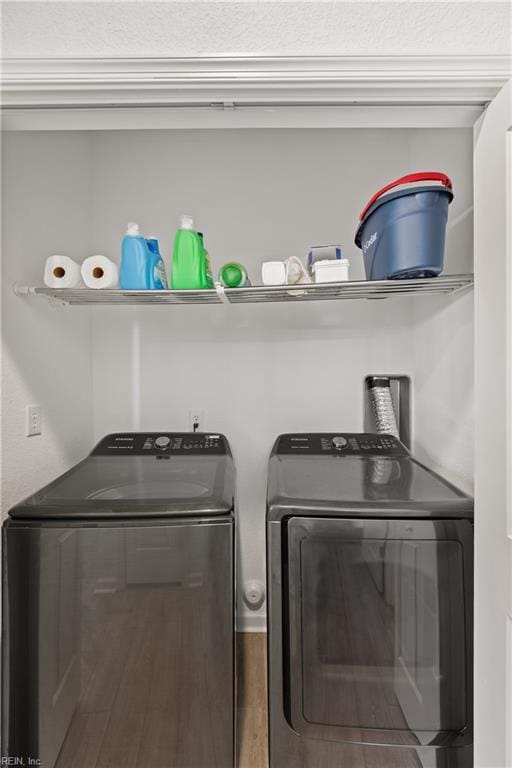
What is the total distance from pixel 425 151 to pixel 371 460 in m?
1.44

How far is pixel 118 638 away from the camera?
52.4 inches

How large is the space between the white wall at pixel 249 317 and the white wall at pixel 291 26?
1.29m

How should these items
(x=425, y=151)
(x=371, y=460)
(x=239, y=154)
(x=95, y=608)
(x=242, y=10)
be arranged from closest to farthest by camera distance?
(x=242, y=10), (x=95, y=608), (x=371, y=460), (x=425, y=151), (x=239, y=154)

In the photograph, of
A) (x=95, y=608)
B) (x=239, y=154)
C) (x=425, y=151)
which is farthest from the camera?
(x=239, y=154)

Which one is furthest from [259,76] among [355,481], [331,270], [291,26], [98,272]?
[355,481]

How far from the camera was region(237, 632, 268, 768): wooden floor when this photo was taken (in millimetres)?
1672

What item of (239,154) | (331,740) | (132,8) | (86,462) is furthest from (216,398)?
(132,8)

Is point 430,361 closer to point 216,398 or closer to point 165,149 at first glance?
point 216,398

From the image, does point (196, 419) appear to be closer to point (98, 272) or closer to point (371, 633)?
point (98, 272)

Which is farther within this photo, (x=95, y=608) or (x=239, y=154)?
(x=239, y=154)

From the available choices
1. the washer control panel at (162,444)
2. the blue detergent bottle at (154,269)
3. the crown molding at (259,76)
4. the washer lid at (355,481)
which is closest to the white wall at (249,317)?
the washer control panel at (162,444)

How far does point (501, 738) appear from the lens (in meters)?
1.00

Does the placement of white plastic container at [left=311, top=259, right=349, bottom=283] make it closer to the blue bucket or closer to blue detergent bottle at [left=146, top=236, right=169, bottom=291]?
the blue bucket

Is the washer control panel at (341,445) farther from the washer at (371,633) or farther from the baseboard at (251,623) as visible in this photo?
the baseboard at (251,623)
